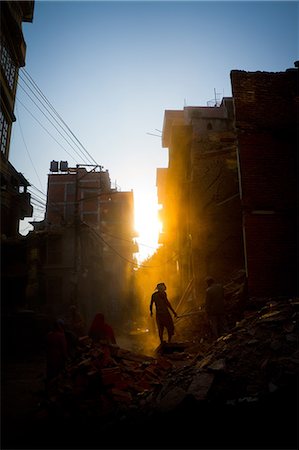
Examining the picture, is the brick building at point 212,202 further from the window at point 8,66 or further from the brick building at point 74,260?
the window at point 8,66

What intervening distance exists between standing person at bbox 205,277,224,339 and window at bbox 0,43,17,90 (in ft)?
49.7

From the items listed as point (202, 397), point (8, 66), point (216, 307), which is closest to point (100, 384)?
point (202, 397)

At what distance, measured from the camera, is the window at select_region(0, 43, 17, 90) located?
50.2 feet

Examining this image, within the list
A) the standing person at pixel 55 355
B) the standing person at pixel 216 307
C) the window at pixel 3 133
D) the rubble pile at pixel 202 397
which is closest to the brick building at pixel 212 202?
the standing person at pixel 216 307

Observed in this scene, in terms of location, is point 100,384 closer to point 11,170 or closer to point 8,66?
point 8,66

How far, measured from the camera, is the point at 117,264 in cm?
4312

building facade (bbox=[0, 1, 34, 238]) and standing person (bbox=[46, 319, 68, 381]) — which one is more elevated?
building facade (bbox=[0, 1, 34, 238])

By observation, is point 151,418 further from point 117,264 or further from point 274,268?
point 117,264

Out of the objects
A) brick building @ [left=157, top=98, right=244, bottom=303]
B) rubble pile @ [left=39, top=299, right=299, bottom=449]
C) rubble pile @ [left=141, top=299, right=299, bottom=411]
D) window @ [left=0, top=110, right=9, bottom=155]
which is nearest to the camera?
rubble pile @ [left=39, top=299, right=299, bottom=449]

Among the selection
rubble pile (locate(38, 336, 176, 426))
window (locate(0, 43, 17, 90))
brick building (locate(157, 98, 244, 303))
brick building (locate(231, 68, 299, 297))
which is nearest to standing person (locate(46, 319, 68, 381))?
rubble pile (locate(38, 336, 176, 426))

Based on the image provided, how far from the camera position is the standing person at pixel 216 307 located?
Result: 8797 millimetres

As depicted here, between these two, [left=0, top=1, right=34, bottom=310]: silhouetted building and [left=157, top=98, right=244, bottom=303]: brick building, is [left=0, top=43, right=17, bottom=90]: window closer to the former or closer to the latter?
[left=0, top=1, right=34, bottom=310]: silhouetted building

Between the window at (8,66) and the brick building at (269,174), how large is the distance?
40.4ft

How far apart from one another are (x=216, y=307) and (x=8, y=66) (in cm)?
1641
